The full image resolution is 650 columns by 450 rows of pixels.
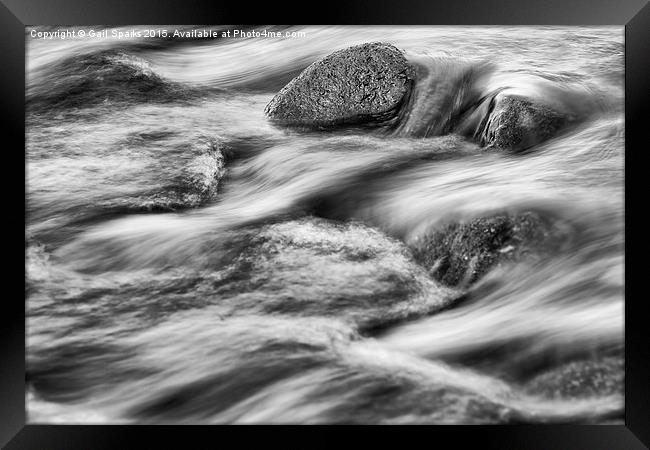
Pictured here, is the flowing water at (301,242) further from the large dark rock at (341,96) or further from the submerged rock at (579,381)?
the large dark rock at (341,96)

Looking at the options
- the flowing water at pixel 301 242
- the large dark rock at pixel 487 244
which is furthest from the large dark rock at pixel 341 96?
the large dark rock at pixel 487 244

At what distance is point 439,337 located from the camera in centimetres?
313

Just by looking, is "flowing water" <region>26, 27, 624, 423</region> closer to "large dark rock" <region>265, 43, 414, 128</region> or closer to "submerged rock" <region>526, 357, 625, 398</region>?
"submerged rock" <region>526, 357, 625, 398</region>

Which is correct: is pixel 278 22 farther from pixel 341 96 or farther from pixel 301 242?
pixel 301 242

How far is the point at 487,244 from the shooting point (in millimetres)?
3262

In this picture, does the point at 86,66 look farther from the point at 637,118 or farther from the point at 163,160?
the point at 637,118

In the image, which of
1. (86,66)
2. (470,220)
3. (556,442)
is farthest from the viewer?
(86,66)

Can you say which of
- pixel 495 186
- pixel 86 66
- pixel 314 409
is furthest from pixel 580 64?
pixel 86 66

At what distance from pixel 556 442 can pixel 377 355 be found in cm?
81

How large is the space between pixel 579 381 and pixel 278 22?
6.49ft

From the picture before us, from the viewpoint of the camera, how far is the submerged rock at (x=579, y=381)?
3.01 meters

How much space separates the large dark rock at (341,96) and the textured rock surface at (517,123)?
480mm

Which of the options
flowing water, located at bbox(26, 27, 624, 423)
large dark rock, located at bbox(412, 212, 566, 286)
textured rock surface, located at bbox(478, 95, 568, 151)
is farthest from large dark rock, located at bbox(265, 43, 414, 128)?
large dark rock, located at bbox(412, 212, 566, 286)

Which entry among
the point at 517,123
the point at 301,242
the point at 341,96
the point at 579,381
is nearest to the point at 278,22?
the point at 341,96
